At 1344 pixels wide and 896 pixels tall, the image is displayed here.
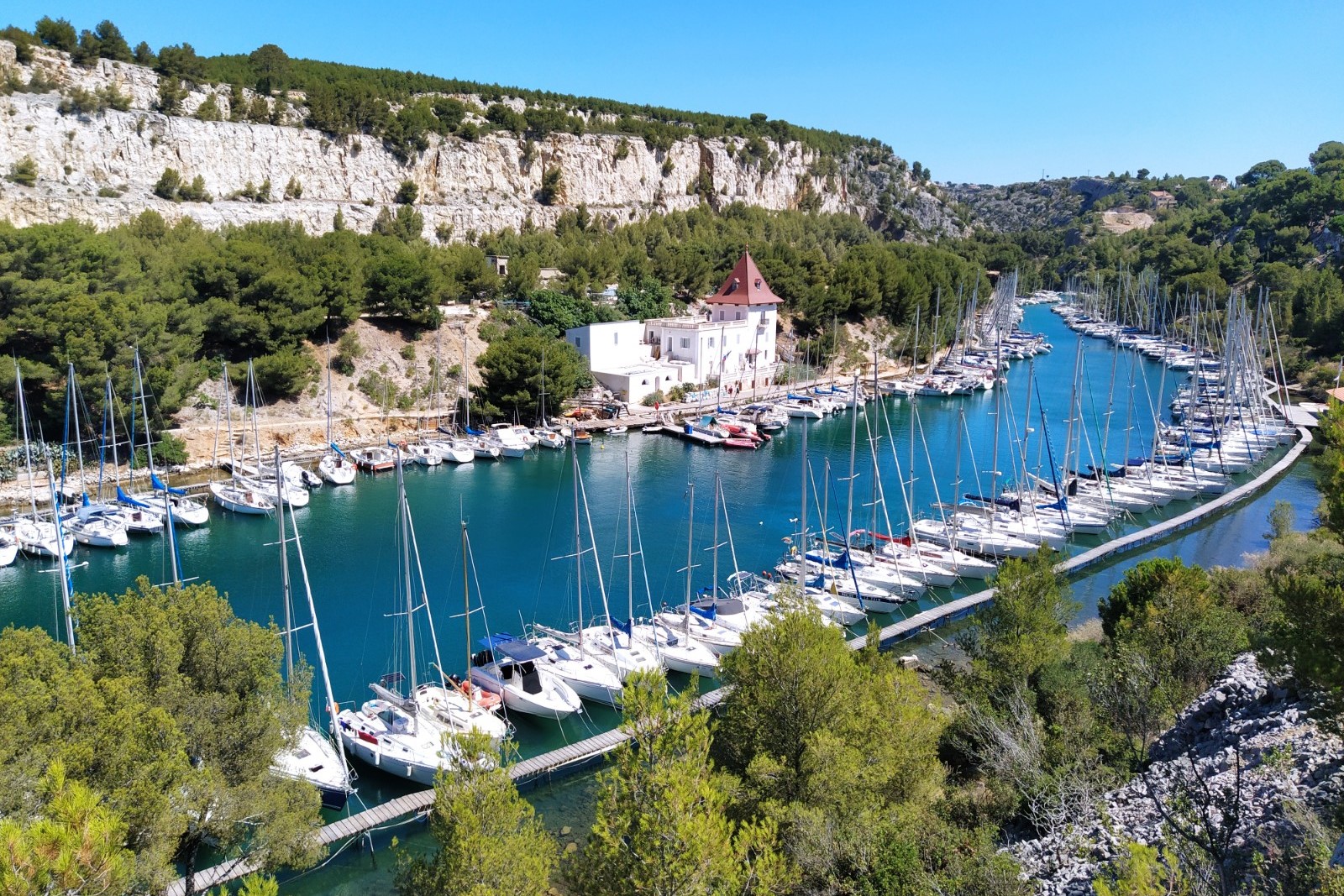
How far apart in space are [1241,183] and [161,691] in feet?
573

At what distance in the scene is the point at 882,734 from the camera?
521 inches

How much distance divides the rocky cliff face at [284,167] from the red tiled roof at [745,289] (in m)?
22.6

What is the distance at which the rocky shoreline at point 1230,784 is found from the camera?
1065 centimetres

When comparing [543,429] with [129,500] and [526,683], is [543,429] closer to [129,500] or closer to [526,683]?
[129,500]

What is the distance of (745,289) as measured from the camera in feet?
194

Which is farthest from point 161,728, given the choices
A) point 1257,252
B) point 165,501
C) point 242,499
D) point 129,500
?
point 1257,252

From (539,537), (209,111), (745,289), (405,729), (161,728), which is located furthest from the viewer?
(745,289)

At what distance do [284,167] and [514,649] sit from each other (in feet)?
175

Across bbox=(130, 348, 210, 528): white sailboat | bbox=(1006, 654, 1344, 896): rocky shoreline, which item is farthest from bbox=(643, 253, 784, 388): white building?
bbox=(1006, 654, 1344, 896): rocky shoreline

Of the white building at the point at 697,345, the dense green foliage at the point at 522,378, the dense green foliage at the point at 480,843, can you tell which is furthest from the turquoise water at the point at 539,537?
the white building at the point at 697,345

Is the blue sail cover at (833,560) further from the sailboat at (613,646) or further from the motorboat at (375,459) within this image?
the motorboat at (375,459)

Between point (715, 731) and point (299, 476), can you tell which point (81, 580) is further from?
point (715, 731)

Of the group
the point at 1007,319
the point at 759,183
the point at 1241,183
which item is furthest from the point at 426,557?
the point at 1241,183

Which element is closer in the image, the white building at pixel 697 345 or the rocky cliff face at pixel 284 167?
the rocky cliff face at pixel 284 167
